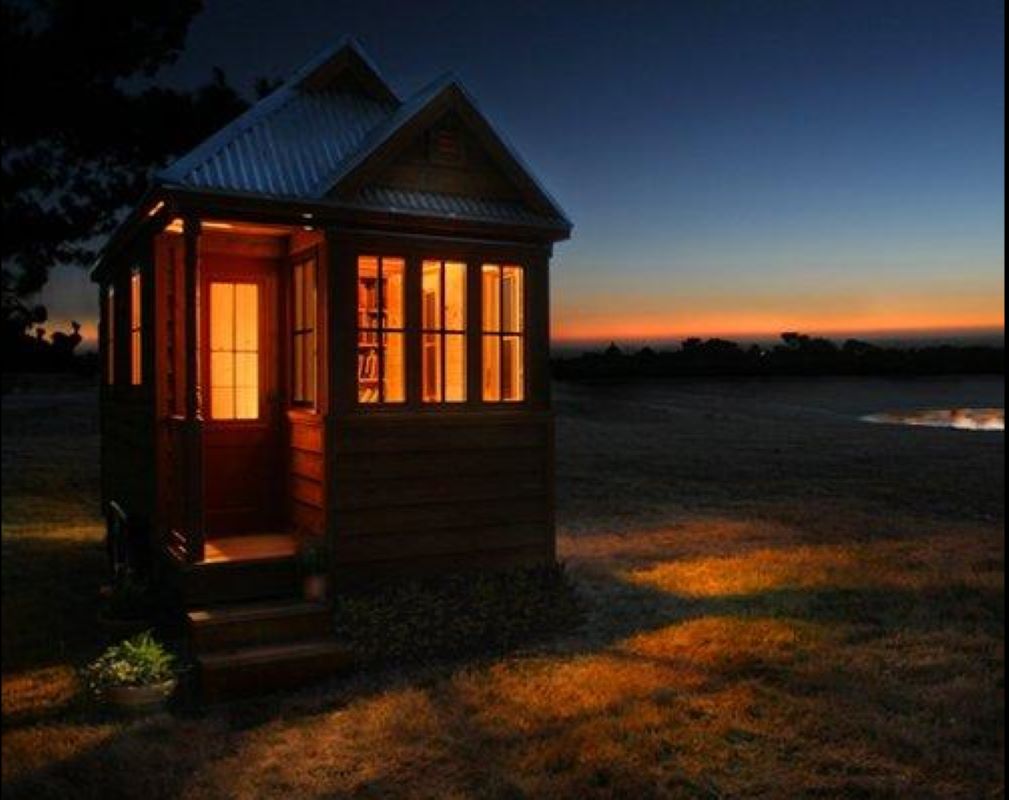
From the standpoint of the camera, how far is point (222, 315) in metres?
9.58

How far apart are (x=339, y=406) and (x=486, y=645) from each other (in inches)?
97.0

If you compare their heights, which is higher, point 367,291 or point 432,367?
point 367,291

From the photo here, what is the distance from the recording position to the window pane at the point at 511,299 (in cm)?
924

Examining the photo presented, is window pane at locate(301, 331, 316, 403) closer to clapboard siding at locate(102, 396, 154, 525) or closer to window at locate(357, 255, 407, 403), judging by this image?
window at locate(357, 255, 407, 403)

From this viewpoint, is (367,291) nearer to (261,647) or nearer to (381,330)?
(381,330)

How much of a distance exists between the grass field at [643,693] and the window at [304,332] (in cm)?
272

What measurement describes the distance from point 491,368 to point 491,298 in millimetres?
692

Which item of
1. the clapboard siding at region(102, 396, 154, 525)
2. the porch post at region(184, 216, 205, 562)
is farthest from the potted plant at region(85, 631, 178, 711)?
the clapboard siding at region(102, 396, 154, 525)

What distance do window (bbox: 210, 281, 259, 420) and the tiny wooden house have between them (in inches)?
0.8

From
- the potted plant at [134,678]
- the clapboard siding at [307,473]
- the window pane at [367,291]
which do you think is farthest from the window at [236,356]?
the potted plant at [134,678]

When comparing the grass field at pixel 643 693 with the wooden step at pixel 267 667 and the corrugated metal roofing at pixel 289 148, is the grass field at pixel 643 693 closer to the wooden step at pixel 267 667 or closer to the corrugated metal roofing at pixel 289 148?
the wooden step at pixel 267 667

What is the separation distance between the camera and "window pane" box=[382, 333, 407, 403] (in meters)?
8.72

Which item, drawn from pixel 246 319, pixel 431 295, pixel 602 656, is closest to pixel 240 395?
pixel 246 319

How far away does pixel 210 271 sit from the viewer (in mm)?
9336
